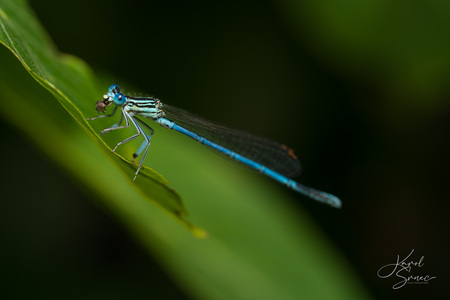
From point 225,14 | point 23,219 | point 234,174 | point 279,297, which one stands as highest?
point 225,14

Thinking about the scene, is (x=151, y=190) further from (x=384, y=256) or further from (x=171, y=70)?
(x=384, y=256)

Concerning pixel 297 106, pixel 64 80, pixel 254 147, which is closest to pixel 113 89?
pixel 64 80

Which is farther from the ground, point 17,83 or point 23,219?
point 17,83

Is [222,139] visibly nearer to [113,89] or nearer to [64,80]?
[113,89]

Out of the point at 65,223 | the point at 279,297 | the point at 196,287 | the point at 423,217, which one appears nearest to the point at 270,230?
the point at 279,297

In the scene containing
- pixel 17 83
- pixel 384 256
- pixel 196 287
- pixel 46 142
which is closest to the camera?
pixel 17 83

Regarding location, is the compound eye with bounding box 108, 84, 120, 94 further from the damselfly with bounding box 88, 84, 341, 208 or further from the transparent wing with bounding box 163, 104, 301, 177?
the transparent wing with bounding box 163, 104, 301, 177

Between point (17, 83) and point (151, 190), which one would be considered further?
point (17, 83)

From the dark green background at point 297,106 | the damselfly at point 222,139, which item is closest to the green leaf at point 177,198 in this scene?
the damselfly at point 222,139
